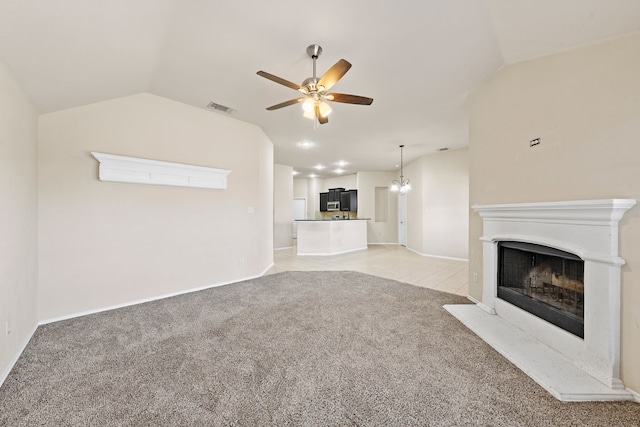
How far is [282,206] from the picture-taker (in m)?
8.55

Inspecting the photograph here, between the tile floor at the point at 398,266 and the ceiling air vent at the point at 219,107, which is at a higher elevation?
the ceiling air vent at the point at 219,107

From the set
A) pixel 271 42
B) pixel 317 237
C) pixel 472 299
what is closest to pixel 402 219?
pixel 317 237

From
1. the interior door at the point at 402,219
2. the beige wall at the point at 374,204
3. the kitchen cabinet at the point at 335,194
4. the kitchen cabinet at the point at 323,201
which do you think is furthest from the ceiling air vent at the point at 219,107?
the kitchen cabinet at the point at 323,201

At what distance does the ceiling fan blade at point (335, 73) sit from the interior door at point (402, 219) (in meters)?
7.11

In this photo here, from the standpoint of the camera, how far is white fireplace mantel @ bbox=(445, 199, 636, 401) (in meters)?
1.67

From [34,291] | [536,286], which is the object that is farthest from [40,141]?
[536,286]

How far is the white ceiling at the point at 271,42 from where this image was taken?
5.93 ft

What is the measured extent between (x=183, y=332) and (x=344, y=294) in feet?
6.99

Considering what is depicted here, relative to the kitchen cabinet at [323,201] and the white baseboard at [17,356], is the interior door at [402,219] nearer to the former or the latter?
the kitchen cabinet at [323,201]

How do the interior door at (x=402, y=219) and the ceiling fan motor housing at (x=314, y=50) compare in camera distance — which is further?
the interior door at (x=402, y=219)

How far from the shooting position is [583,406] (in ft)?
4.95

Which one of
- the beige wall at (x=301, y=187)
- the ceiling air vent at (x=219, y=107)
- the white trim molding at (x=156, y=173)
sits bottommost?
the white trim molding at (x=156, y=173)

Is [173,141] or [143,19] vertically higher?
[143,19]

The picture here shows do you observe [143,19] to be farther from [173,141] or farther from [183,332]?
[183,332]
